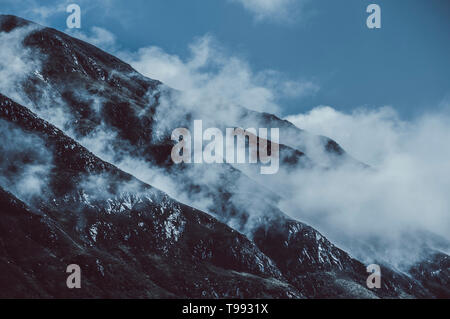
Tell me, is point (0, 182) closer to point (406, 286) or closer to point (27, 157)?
point (27, 157)

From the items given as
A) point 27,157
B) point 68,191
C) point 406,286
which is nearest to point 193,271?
point 68,191

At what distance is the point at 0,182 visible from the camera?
436ft

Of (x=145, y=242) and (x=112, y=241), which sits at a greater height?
(x=145, y=242)

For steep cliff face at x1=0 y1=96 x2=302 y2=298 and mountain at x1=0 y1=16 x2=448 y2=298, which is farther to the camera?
mountain at x1=0 y1=16 x2=448 y2=298
